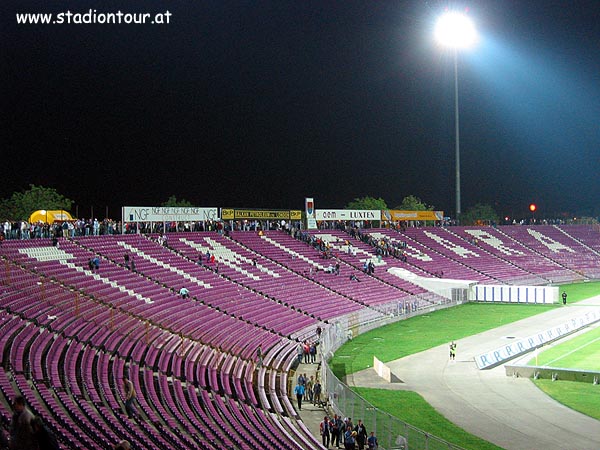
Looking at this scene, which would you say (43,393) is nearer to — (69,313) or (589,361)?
(69,313)

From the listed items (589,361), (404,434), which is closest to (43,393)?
(404,434)

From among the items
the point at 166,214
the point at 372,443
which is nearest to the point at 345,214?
the point at 166,214

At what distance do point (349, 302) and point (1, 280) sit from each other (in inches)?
961

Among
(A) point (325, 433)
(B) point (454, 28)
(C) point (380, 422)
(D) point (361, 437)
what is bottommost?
(A) point (325, 433)

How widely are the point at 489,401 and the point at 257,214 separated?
114 feet

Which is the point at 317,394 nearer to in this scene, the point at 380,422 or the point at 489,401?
the point at 380,422

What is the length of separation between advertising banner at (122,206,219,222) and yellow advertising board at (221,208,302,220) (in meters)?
1.92

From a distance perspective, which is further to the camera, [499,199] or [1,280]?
[499,199]

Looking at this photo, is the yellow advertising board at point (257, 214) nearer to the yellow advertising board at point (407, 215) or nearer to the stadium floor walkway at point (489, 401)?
the yellow advertising board at point (407, 215)

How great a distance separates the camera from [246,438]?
17.6 m

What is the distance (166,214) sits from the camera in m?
50.1

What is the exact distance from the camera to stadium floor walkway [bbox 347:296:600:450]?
904 inches

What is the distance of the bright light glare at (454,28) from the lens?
68.1 metres

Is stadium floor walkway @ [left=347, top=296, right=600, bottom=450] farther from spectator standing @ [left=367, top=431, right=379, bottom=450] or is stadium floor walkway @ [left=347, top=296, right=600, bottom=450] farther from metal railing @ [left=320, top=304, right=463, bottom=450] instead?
spectator standing @ [left=367, top=431, right=379, bottom=450]
